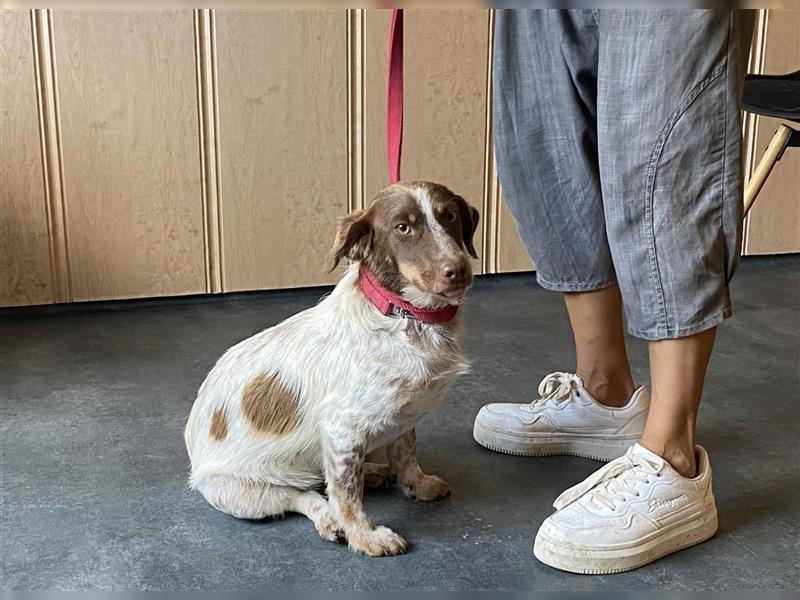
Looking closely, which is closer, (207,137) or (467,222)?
(467,222)

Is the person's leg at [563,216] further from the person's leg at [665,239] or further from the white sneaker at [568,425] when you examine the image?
the person's leg at [665,239]

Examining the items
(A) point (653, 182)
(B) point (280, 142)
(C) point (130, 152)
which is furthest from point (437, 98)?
(A) point (653, 182)

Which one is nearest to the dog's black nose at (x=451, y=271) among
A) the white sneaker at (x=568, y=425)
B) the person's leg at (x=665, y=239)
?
the person's leg at (x=665, y=239)

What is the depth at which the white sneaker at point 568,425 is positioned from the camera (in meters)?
1.91

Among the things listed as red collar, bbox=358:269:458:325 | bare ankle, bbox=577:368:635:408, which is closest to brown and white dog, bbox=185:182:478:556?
red collar, bbox=358:269:458:325

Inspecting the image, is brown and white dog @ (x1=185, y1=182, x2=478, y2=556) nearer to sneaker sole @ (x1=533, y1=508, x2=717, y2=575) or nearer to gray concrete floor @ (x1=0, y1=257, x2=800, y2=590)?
gray concrete floor @ (x1=0, y1=257, x2=800, y2=590)

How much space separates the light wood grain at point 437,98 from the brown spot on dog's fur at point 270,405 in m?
1.58

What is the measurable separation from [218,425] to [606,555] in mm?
704

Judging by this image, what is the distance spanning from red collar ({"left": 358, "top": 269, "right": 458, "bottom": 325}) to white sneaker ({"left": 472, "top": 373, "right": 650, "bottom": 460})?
455mm

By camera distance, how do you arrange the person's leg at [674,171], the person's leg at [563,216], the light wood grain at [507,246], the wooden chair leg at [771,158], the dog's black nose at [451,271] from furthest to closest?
the light wood grain at [507,246], the wooden chair leg at [771,158], the person's leg at [563,216], the dog's black nose at [451,271], the person's leg at [674,171]

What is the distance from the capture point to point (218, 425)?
66.1 inches

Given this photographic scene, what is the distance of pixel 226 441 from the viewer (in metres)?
1.66

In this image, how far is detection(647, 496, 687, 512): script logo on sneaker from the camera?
1540mm

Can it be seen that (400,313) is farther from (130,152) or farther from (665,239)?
(130,152)
